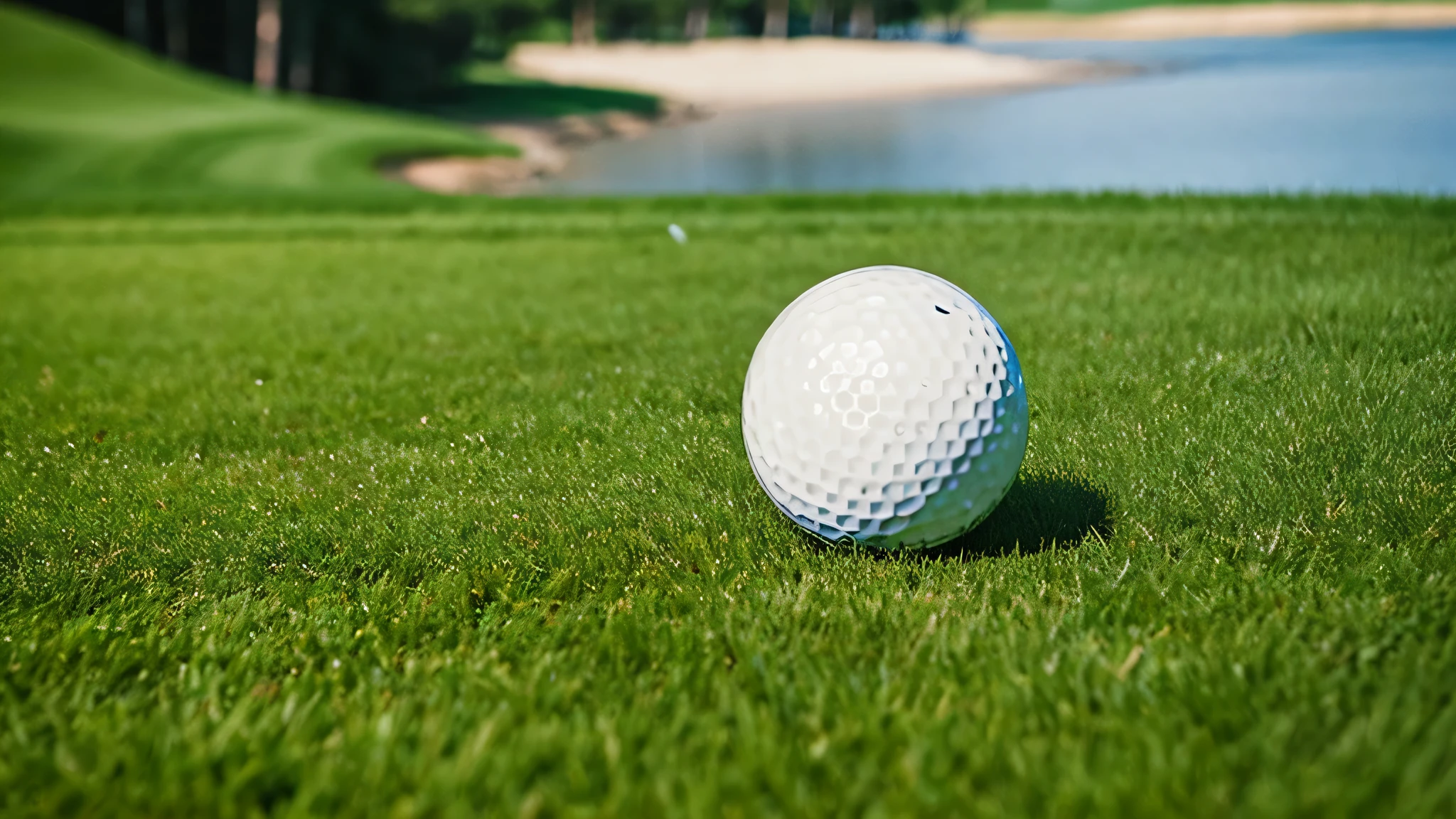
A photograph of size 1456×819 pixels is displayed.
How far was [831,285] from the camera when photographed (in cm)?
359

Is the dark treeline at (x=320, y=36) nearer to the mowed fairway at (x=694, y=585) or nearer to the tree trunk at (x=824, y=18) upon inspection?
the mowed fairway at (x=694, y=585)

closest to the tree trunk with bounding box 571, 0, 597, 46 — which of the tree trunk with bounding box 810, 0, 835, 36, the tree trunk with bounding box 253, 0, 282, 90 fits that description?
the tree trunk with bounding box 810, 0, 835, 36

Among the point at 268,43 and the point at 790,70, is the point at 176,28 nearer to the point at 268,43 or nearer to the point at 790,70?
the point at 268,43

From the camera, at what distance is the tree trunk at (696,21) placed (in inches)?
3280

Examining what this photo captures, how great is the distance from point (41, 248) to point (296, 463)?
994 cm

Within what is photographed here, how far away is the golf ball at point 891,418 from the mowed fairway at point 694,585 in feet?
0.66

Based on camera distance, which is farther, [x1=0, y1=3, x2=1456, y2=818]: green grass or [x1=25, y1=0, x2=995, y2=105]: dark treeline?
[x1=25, y1=0, x2=995, y2=105]: dark treeline

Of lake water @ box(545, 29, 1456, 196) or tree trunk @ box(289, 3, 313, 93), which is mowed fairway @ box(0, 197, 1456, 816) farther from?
tree trunk @ box(289, 3, 313, 93)

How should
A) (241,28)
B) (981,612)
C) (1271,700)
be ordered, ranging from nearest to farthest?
(1271,700)
(981,612)
(241,28)

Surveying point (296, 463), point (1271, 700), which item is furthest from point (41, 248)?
point (1271, 700)

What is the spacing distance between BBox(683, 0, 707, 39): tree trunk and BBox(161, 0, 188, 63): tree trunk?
47.9m

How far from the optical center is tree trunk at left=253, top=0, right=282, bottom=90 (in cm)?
3688

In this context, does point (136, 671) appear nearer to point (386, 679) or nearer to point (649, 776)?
point (386, 679)

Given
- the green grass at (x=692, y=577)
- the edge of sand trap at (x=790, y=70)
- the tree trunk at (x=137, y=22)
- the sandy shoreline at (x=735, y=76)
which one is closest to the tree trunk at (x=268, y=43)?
the tree trunk at (x=137, y=22)
